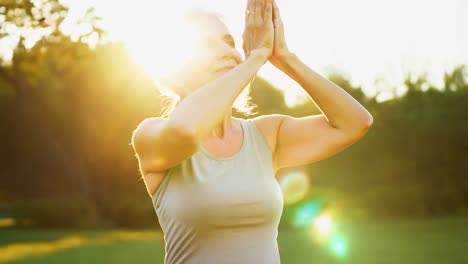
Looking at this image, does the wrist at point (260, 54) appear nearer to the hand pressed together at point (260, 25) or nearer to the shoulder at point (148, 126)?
the hand pressed together at point (260, 25)

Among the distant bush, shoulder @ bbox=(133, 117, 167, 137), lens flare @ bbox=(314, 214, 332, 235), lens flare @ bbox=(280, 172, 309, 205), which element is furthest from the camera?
the distant bush

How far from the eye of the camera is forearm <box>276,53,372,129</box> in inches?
101

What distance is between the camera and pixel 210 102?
2195 millimetres

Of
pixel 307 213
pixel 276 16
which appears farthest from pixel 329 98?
pixel 307 213

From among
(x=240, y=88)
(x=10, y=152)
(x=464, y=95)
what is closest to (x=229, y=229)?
(x=240, y=88)

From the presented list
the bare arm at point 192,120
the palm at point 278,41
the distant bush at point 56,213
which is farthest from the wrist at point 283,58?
the distant bush at point 56,213

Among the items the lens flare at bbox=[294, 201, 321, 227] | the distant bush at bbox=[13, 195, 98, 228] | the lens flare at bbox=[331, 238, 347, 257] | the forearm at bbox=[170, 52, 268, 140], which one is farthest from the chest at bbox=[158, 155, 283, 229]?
the distant bush at bbox=[13, 195, 98, 228]

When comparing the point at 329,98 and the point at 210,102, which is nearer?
the point at 210,102

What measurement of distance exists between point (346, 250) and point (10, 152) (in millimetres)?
21672

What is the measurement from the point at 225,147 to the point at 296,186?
23.3 m

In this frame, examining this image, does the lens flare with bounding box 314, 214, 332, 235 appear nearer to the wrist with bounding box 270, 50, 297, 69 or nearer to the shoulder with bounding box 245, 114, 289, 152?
the shoulder with bounding box 245, 114, 289, 152

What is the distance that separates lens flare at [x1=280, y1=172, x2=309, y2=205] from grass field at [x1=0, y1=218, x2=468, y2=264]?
2.38 metres

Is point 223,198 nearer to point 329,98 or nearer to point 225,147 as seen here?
point 225,147

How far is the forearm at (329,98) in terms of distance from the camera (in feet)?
8.42
